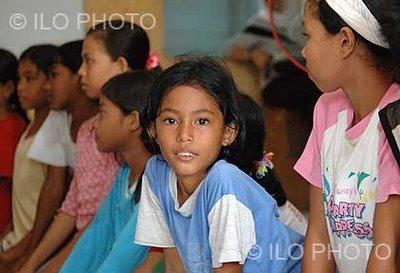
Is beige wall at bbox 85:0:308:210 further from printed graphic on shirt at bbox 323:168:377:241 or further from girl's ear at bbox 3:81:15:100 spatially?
printed graphic on shirt at bbox 323:168:377:241

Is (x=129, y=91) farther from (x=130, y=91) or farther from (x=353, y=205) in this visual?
(x=353, y=205)

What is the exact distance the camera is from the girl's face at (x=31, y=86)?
10.9 ft

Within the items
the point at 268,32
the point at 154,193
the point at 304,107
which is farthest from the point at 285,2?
the point at 154,193

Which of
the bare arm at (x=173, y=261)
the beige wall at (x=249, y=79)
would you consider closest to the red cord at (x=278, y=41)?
the beige wall at (x=249, y=79)

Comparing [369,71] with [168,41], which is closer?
[369,71]

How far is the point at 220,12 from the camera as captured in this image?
11.2 feet

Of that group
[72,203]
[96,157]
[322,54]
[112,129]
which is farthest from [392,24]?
[72,203]

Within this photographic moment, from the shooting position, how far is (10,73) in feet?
11.5

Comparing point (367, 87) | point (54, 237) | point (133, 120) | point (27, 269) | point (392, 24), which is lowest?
point (27, 269)

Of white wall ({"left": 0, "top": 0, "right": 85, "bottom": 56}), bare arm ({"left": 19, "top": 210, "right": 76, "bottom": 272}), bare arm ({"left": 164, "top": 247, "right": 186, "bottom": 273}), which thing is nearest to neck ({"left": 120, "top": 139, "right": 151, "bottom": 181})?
bare arm ({"left": 164, "top": 247, "right": 186, "bottom": 273})

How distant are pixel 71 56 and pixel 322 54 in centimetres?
148

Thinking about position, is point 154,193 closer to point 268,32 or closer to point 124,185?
point 124,185

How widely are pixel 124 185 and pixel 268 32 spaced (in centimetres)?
108

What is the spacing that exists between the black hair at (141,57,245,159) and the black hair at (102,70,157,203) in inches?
12.8
